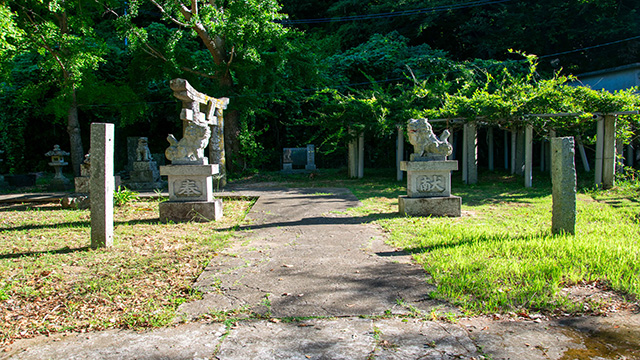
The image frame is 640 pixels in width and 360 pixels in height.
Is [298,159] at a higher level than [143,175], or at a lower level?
higher

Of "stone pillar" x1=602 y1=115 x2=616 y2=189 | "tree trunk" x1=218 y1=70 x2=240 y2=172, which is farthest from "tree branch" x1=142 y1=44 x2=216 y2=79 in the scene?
"stone pillar" x1=602 y1=115 x2=616 y2=189

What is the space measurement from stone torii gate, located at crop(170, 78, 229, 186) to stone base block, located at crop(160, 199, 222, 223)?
5.51ft

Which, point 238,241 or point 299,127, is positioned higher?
point 299,127

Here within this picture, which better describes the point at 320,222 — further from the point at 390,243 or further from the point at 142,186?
the point at 142,186

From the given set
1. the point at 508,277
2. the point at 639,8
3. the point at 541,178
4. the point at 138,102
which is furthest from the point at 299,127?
the point at 508,277

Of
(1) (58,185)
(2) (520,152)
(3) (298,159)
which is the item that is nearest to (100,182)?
(1) (58,185)

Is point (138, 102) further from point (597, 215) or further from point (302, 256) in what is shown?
point (597, 215)

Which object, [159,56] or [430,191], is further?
→ [159,56]

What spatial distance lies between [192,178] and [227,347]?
16.3 ft

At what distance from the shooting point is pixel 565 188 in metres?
5.26

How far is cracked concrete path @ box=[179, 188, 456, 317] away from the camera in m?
3.23

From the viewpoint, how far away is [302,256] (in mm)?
4660

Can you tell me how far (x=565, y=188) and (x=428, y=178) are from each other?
2.34m

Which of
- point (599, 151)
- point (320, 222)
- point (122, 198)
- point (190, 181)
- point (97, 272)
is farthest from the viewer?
point (599, 151)
